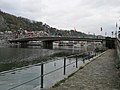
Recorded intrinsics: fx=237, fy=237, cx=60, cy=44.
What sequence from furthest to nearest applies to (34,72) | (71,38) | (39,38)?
(39,38)
(71,38)
(34,72)

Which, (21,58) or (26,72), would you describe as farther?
(21,58)

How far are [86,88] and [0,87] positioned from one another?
7.78 meters

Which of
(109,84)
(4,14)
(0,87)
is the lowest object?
(0,87)

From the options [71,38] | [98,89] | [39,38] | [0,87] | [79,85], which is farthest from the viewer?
[39,38]

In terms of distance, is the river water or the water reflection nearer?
the river water

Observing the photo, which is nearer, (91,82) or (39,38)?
(91,82)

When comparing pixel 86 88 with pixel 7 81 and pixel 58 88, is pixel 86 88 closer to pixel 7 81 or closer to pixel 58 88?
pixel 58 88

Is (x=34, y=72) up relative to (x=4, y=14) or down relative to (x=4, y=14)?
down

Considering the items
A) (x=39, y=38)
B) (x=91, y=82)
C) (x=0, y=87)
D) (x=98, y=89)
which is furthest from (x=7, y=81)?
(x=39, y=38)

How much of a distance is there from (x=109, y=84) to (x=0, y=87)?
7.92 m

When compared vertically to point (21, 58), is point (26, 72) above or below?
above

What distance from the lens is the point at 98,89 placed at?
920 centimetres

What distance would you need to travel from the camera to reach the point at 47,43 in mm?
129625

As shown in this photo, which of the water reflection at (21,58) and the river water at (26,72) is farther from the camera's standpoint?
the water reflection at (21,58)
